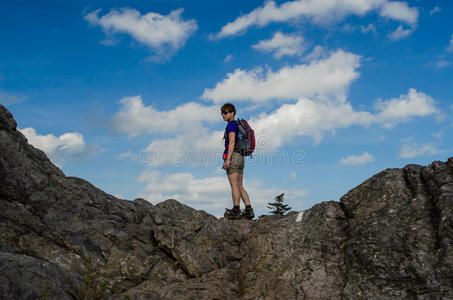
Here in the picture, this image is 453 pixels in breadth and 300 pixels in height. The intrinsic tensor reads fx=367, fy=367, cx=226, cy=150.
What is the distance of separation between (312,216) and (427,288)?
2984 mm

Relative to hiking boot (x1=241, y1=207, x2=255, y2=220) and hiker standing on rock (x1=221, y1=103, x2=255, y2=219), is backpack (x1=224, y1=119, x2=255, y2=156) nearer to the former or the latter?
hiker standing on rock (x1=221, y1=103, x2=255, y2=219)

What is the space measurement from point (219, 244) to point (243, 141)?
14.8 feet

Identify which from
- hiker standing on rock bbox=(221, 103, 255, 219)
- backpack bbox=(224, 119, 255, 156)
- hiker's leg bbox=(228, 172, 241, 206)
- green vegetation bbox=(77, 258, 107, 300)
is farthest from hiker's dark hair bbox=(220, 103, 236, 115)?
green vegetation bbox=(77, 258, 107, 300)

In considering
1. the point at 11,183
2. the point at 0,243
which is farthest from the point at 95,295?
the point at 11,183

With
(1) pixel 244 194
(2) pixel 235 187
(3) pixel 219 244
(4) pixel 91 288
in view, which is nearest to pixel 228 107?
(2) pixel 235 187

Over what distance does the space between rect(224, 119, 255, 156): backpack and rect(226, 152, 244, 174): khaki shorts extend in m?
0.20

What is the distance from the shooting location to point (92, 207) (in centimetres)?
988

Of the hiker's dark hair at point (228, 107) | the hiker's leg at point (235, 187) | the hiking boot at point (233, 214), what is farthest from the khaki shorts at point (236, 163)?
the hiker's dark hair at point (228, 107)

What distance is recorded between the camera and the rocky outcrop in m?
6.64

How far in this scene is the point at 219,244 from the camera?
386 inches

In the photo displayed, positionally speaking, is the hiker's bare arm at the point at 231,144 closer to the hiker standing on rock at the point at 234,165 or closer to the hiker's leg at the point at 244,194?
the hiker standing on rock at the point at 234,165

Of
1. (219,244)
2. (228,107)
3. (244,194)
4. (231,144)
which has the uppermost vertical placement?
(228,107)

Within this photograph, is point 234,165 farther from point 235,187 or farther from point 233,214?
point 233,214

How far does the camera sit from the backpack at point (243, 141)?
1316 cm
